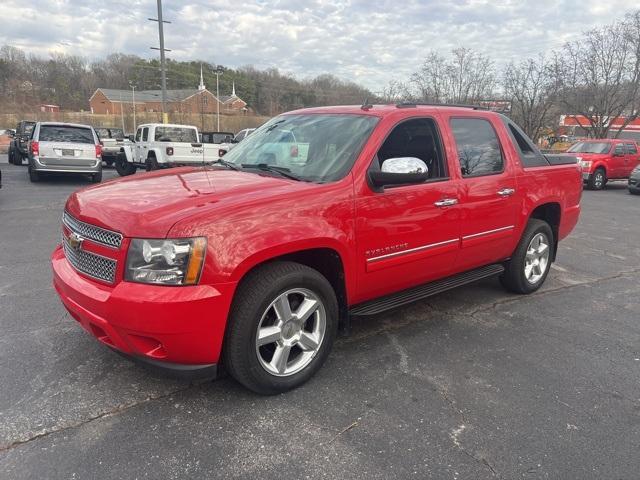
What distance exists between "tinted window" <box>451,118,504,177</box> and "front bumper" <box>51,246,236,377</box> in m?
2.43

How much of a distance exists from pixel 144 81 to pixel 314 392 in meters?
98.4

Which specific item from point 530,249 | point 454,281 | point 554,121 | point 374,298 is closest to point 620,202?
point 530,249

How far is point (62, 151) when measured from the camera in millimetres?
12906

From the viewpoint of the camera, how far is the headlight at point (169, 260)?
2.45 m

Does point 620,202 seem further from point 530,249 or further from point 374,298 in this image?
point 374,298

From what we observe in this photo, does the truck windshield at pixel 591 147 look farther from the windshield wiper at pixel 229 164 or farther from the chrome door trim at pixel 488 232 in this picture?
the windshield wiper at pixel 229 164

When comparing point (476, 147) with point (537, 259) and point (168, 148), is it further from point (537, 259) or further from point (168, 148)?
point (168, 148)

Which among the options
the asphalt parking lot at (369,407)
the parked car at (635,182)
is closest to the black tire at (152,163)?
the asphalt parking lot at (369,407)

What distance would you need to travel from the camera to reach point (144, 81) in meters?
89.7

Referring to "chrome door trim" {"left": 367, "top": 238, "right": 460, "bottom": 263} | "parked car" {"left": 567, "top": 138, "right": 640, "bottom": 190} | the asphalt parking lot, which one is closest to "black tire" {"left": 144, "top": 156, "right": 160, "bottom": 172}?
the asphalt parking lot

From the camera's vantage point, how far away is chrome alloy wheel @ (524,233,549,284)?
489 cm

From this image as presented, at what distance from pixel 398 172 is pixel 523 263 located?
7.92 ft

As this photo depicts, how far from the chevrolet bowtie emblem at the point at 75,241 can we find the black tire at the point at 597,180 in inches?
717

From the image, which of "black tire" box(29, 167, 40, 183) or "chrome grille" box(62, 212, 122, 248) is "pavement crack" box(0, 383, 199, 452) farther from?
"black tire" box(29, 167, 40, 183)
